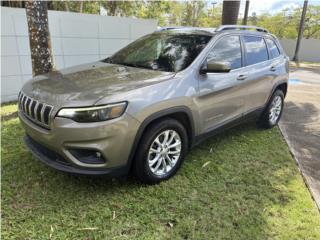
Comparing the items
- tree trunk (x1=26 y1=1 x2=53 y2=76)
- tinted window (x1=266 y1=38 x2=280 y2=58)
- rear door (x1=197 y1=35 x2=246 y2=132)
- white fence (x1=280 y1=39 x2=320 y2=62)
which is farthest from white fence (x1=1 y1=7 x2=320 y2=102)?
white fence (x1=280 y1=39 x2=320 y2=62)

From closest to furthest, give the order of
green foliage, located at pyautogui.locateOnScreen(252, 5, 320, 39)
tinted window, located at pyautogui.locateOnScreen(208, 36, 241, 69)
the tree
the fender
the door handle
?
the fender, tinted window, located at pyautogui.locateOnScreen(208, 36, 241, 69), the door handle, the tree, green foliage, located at pyautogui.locateOnScreen(252, 5, 320, 39)

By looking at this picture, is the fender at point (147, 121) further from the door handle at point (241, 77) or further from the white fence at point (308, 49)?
the white fence at point (308, 49)

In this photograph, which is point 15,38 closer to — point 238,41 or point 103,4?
point 238,41

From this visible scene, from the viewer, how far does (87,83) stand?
305cm

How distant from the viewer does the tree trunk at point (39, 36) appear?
194 inches

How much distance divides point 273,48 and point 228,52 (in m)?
1.64

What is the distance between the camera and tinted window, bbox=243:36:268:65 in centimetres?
445

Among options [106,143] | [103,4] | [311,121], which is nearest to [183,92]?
[106,143]

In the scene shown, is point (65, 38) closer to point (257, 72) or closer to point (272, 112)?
point (257, 72)

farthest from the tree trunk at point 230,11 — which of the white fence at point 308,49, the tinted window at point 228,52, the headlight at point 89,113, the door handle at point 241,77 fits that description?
the white fence at point 308,49

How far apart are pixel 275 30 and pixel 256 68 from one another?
115ft

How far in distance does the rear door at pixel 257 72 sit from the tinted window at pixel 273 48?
0.53 feet

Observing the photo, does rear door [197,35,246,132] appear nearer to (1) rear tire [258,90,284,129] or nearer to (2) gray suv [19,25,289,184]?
(2) gray suv [19,25,289,184]

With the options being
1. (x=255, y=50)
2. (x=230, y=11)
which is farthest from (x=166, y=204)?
(x=230, y=11)
